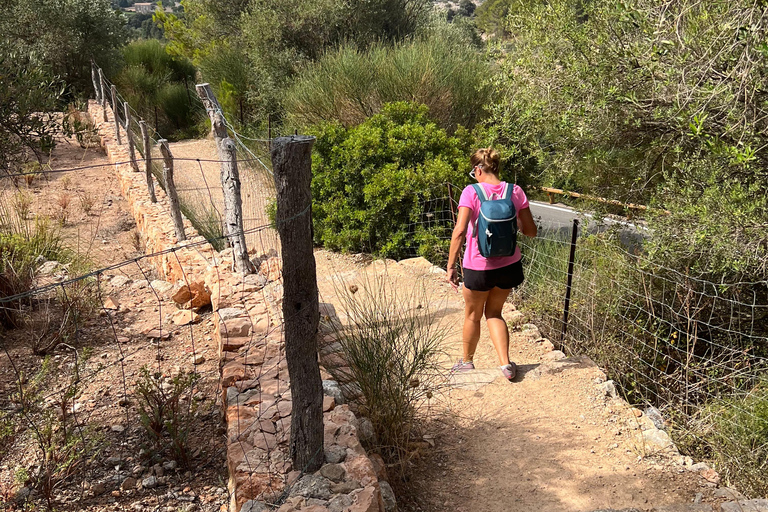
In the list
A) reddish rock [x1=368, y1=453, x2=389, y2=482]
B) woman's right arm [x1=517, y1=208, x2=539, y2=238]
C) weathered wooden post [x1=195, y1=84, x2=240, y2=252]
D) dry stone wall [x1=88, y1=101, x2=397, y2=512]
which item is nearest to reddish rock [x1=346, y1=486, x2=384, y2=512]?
dry stone wall [x1=88, y1=101, x2=397, y2=512]

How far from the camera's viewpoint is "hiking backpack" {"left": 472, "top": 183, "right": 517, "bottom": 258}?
400 cm

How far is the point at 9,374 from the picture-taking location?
13.2 ft

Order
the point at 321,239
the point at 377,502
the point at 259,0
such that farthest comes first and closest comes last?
the point at 259,0
the point at 321,239
the point at 377,502

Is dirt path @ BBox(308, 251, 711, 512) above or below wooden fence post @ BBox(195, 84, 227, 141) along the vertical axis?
below

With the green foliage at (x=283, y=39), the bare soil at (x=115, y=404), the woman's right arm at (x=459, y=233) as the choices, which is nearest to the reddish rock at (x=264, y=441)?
the bare soil at (x=115, y=404)

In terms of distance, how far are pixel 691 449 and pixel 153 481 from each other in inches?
129

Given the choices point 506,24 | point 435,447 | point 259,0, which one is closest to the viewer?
point 435,447

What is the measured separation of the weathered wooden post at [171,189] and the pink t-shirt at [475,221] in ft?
12.4

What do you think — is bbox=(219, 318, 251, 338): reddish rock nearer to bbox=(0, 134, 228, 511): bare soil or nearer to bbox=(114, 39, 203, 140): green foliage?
bbox=(0, 134, 228, 511): bare soil

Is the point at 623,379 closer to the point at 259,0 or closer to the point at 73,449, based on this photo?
the point at 73,449

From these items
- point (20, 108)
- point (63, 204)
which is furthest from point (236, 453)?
point (63, 204)

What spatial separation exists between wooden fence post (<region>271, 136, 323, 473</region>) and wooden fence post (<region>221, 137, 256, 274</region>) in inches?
115

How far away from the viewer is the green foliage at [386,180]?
26.4 ft

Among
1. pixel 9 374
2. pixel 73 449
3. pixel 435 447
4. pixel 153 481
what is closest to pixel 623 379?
pixel 435 447
